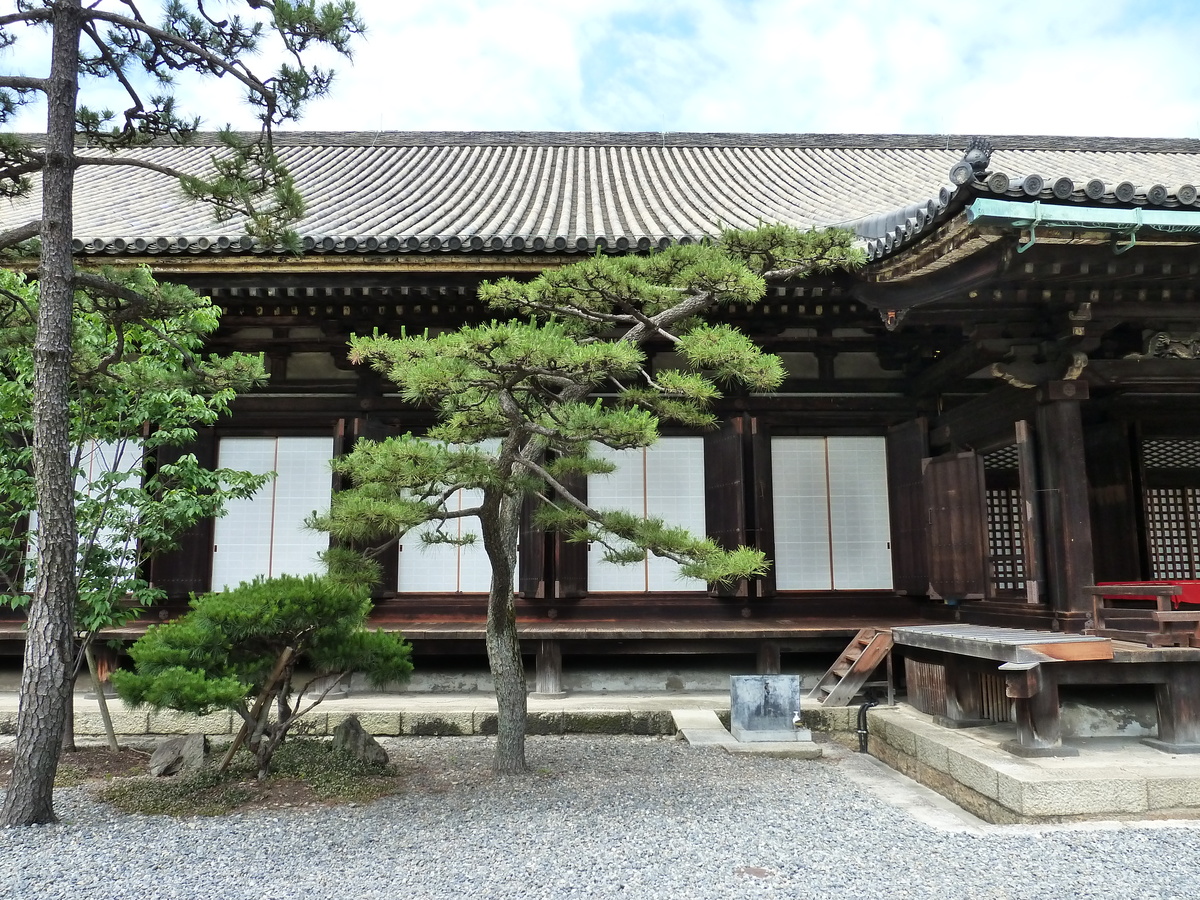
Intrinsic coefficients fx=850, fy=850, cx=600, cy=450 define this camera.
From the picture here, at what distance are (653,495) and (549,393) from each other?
3621 mm

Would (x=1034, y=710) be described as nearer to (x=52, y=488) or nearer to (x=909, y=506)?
(x=909, y=506)

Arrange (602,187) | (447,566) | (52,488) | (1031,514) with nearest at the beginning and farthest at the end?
(52,488)
(1031,514)
(447,566)
(602,187)

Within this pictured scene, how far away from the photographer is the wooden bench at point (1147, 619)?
5176mm

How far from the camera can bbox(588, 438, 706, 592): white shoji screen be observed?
25.9 ft

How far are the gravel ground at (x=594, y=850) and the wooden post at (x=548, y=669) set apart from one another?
2.27 meters

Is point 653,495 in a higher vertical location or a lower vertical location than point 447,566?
higher

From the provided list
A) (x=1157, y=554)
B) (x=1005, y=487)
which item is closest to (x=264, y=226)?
(x=1005, y=487)

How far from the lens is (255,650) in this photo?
16.3ft

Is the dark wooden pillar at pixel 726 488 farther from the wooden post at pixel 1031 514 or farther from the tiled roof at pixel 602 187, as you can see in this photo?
the wooden post at pixel 1031 514

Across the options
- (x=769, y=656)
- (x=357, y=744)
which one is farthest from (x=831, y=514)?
(x=357, y=744)

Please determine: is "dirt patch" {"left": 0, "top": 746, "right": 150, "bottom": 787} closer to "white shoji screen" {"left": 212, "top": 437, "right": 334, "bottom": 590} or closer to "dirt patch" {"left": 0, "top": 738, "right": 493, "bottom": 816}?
"dirt patch" {"left": 0, "top": 738, "right": 493, "bottom": 816}

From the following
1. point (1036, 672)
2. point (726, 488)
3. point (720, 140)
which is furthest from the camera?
point (720, 140)

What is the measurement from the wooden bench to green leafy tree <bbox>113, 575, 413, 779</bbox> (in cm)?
478

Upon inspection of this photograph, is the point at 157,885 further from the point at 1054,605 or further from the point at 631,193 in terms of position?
the point at 631,193
